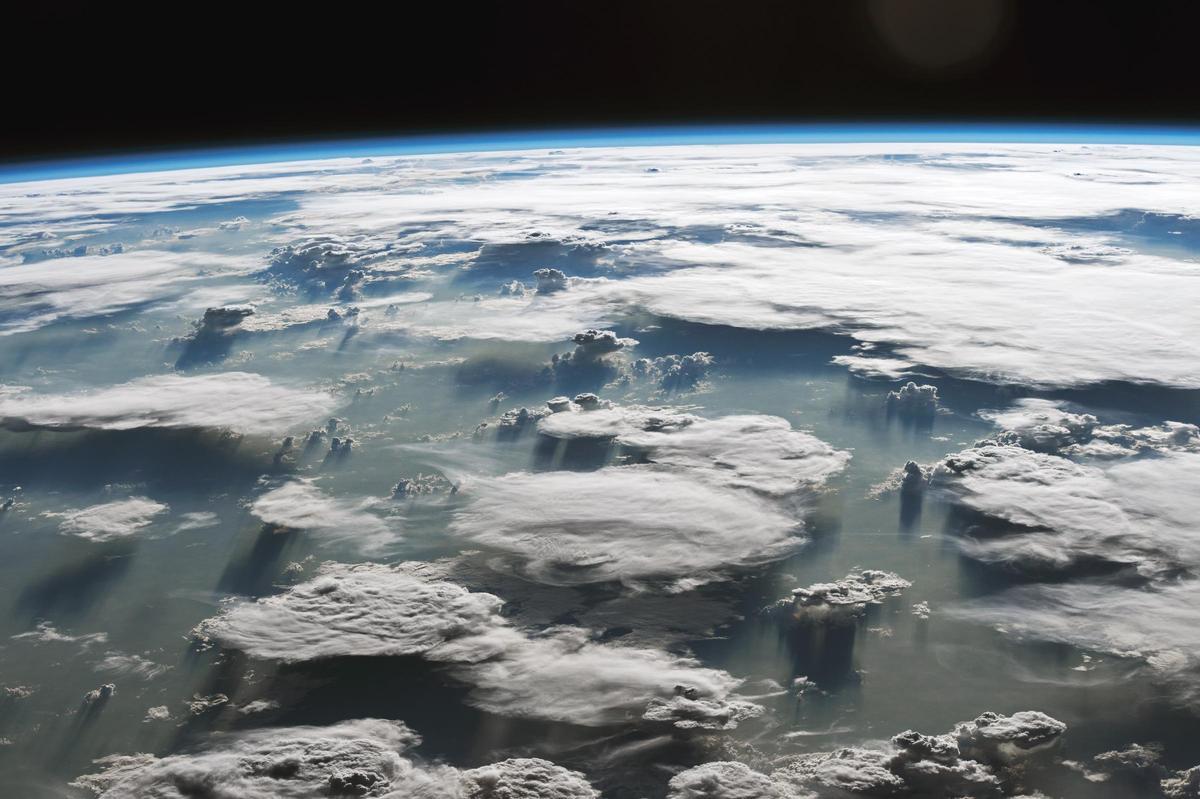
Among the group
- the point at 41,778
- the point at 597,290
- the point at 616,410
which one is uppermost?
the point at 597,290

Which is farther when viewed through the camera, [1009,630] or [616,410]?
[616,410]

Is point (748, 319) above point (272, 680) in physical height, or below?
above

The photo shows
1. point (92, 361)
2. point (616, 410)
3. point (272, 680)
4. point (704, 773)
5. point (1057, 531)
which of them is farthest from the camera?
point (92, 361)

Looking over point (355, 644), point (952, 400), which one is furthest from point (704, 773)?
point (952, 400)

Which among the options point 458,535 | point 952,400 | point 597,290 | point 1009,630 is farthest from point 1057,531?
point 597,290

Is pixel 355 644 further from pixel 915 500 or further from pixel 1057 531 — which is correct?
pixel 1057 531

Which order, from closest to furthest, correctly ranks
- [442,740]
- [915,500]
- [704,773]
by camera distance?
[704,773], [442,740], [915,500]
